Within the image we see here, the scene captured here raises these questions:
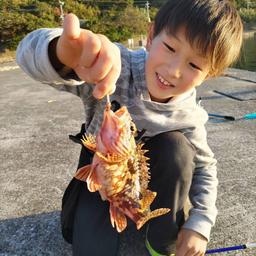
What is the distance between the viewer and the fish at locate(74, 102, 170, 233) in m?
1.20

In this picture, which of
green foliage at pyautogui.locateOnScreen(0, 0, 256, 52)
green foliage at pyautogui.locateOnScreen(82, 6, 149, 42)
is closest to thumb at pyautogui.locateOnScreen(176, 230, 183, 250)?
green foliage at pyautogui.locateOnScreen(0, 0, 256, 52)

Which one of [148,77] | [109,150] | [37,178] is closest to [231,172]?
[148,77]

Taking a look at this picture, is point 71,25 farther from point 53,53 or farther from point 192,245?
point 192,245

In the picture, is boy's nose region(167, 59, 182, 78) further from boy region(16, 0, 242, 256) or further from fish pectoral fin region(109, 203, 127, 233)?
fish pectoral fin region(109, 203, 127, 233)

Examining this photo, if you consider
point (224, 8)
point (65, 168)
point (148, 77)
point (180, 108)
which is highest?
point (224, 8)

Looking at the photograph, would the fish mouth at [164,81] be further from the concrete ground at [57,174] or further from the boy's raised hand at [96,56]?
the concrete ground at [57,174]

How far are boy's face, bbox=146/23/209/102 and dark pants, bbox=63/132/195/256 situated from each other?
1.12ft

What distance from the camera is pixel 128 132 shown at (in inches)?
49.5

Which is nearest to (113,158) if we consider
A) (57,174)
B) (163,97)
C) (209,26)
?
(163,97)

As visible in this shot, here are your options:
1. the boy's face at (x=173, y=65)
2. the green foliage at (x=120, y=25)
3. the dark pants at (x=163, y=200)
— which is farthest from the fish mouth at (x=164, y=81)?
the green foliage at (x=120, y=25)

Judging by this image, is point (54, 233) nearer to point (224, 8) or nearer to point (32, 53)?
point (32, 53)

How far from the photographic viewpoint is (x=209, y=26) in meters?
1.36

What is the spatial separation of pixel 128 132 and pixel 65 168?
1424 millimetres

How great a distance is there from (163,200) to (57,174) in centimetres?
125
